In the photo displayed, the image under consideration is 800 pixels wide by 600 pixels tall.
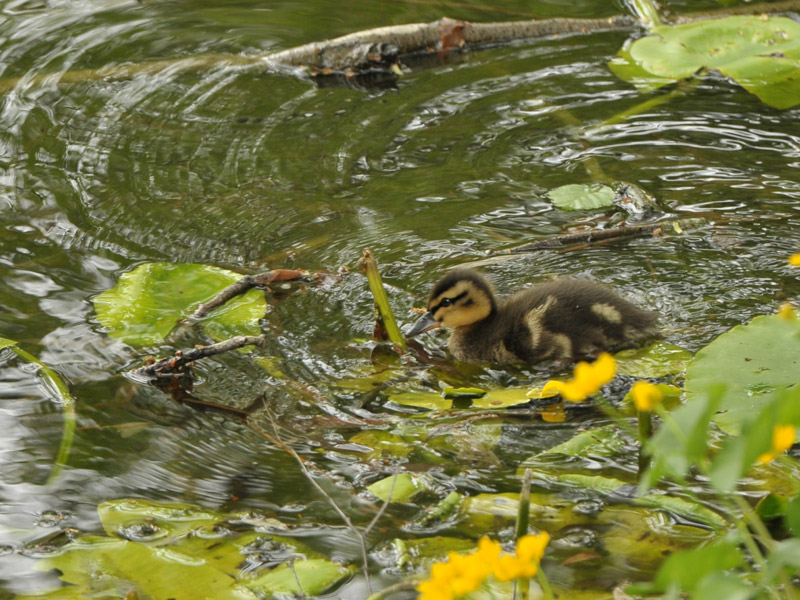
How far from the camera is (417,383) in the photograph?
140 inches

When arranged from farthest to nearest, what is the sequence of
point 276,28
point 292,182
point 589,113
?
point 276,28, point 589,113, point 292,182

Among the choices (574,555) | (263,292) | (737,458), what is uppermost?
(737,458)

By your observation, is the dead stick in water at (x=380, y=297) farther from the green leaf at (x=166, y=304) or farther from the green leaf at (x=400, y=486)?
the green leaf at (x=400, y=486)

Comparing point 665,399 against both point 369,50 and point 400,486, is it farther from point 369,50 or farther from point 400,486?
point 369,50

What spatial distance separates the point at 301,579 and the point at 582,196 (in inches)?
105

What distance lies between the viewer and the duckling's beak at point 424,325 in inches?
152

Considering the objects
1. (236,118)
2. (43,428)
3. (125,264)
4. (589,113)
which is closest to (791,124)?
(589,113)

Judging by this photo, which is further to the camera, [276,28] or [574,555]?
[276,28]

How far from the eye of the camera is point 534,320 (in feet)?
12.3

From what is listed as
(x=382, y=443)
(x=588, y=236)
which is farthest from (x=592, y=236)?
(x=382, y=443)

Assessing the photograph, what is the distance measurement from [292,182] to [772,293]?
2320 millimetres

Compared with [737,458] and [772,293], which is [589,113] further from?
[737,458]

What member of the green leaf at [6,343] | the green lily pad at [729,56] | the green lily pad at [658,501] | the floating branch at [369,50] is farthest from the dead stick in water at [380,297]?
the floating branch at [369,50]

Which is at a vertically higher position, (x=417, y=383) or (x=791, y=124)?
(x=791, y=124)
